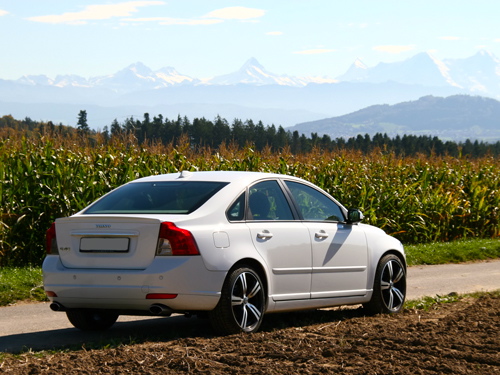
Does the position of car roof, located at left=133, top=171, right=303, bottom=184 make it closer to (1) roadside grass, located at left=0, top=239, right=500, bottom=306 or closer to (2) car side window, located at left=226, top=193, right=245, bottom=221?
(2) car side window, located at left=226, top=193, right=245, bottom=221

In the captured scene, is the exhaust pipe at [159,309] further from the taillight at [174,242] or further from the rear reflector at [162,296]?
the taillight at [174,242]

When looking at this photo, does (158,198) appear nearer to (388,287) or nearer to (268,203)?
(268,203)

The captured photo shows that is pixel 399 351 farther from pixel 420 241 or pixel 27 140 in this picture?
pixel 420 241

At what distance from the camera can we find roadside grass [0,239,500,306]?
38.7ft

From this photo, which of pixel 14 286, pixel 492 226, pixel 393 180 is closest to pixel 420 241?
pixel 393 180

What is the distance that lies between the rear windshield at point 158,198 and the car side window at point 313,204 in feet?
3.60

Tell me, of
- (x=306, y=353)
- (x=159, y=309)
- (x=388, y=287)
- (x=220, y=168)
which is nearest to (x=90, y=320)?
(x=159, y=309)

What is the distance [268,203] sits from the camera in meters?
8.92

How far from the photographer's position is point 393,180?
23.5m

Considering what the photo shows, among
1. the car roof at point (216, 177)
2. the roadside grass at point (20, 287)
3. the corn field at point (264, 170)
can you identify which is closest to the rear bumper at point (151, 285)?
the car roof at point (216, 177)

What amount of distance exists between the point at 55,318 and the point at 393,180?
14835 millimetres

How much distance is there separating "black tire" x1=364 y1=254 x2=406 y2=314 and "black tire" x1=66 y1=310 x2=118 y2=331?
294 centimetres

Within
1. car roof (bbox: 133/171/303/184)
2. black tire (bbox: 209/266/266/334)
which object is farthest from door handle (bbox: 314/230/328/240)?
black tire (bbox: 209/266/266/334)

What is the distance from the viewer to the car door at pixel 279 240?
8.51 meters
